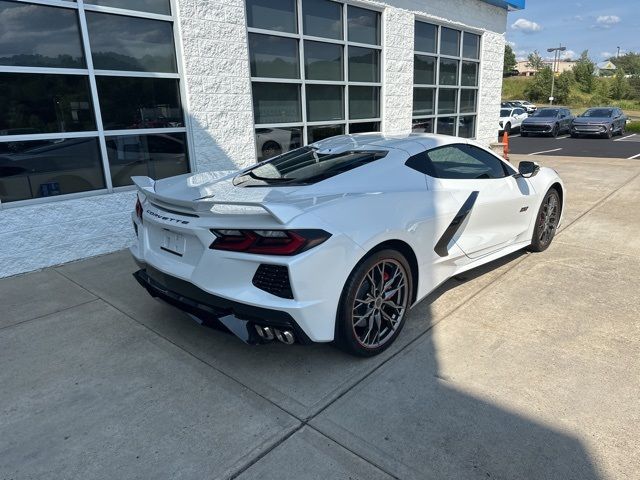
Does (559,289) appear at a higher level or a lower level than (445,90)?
lower

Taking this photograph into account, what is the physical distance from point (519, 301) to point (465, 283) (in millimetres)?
551

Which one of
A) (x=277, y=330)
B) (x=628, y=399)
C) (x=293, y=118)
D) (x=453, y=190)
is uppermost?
(x=293, y=118)

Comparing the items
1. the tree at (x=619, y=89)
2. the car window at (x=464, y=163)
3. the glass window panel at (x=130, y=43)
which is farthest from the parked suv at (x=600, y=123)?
the tree at (x=619, y=89)

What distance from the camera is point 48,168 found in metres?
5.16

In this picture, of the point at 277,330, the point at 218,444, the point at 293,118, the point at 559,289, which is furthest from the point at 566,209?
the point at 218,444

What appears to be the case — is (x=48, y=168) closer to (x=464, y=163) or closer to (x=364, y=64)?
(x=464, y=163)

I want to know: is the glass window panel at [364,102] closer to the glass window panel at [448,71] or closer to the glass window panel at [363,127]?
the glass window panel at [363,127]

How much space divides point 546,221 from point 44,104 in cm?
559

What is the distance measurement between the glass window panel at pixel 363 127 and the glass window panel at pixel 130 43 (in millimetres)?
3587

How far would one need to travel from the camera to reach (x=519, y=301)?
13.1 feet

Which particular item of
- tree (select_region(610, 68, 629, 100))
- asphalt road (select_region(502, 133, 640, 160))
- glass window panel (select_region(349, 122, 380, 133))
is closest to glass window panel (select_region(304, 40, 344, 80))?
glass window panel (select_region(349, 122, 380, 133))

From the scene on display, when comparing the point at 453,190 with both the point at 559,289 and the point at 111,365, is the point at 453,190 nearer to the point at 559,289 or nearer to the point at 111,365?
the point at 559,289

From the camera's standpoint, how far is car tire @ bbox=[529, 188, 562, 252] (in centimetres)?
500

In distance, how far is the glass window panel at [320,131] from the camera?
→ 25.6ft
